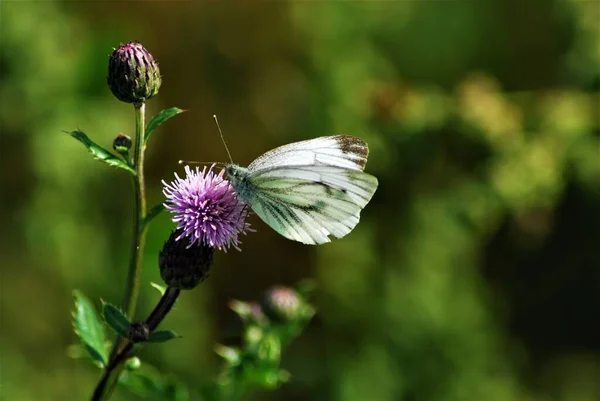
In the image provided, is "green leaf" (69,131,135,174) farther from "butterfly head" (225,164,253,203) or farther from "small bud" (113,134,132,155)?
"butterfly head" (225,164,253,203)

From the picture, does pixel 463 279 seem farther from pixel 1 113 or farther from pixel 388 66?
pixel 1 113

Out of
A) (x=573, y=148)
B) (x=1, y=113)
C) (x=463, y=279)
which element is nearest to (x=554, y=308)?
(x=463, y=279)

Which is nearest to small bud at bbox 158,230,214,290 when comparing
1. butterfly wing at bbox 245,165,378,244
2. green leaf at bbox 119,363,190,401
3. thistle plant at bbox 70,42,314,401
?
thistle plant at bbox 70,42,314,401

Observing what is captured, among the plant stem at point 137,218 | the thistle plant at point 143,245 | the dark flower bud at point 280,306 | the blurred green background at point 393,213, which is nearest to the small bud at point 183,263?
the thistle plant at point 143,245

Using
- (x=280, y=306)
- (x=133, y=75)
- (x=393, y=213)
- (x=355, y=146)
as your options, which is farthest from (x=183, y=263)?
(x=393, y=213)

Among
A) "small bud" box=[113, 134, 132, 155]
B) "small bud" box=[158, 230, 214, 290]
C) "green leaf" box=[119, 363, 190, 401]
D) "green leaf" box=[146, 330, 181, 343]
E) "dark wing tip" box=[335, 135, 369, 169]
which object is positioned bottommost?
"green leaf" box=[119, 363, 190, 401]

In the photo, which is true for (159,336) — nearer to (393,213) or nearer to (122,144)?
(122,144)
